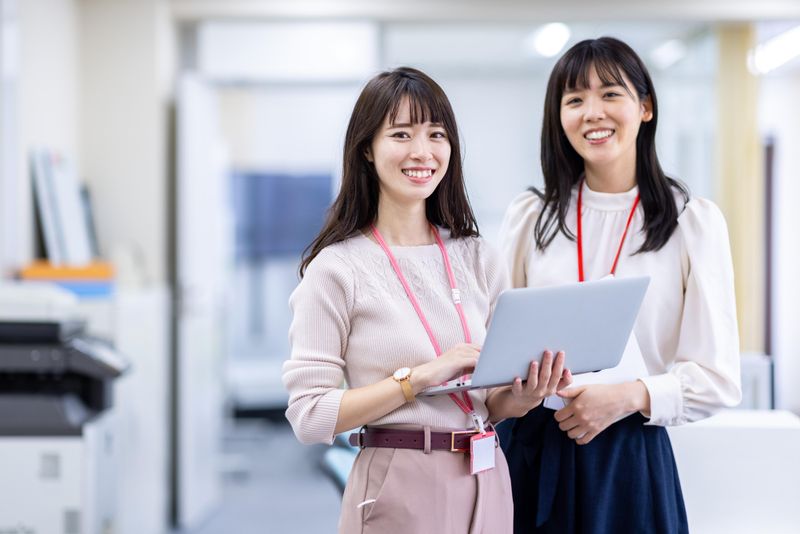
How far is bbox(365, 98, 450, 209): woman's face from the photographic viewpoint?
1.33m

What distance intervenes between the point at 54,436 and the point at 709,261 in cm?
203

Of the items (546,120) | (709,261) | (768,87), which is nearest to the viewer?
(709,261)

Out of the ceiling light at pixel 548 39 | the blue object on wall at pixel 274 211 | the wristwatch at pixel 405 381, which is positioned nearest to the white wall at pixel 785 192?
the ceiling light at pixel 548 39

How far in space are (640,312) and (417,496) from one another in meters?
0.55

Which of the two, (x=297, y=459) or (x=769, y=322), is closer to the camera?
(x=297, y=459)

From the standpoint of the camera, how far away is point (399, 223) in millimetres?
1403

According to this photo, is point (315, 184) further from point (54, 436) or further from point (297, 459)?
point (54, 436)

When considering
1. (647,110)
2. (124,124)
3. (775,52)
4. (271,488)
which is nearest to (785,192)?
(775,52)

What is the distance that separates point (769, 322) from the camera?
623 centimetres

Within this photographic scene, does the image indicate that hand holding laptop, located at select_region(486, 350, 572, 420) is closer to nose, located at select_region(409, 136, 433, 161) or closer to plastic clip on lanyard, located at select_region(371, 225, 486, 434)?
plastic clip on lanyard, located at select_region(371, 225, 486, 434)

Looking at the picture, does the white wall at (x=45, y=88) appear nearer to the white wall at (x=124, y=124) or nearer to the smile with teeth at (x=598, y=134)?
the white wall at (x=124, y=124)

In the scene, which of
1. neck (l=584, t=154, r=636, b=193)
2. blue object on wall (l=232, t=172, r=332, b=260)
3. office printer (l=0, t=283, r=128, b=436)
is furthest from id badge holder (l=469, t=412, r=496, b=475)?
blue object on wall (l=232, t=172, r=332, b=260)

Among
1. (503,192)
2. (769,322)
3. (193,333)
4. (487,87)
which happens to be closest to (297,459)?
(193,333)

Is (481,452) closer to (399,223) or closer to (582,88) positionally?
(399,223)
